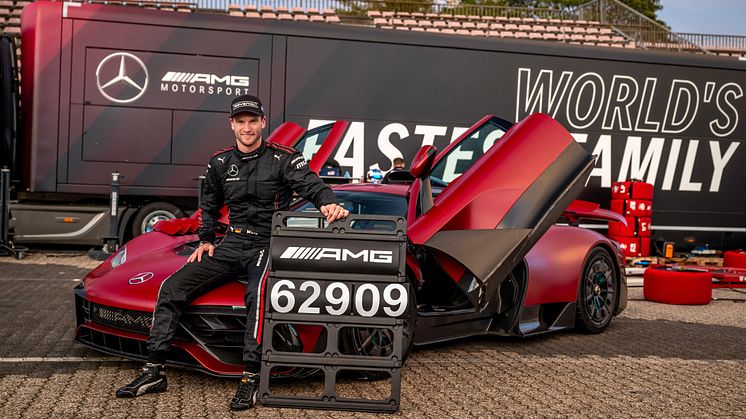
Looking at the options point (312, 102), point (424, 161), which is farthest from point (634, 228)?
point (424, 161)

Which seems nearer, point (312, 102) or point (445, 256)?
point (445, 256)

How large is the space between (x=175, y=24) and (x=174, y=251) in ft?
24.6

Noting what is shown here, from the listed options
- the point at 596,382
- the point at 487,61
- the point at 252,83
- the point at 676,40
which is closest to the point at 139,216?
the point at 252,83

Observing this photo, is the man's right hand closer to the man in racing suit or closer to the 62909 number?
the man in racing suit

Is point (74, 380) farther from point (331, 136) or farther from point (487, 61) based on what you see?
point (487, 61)

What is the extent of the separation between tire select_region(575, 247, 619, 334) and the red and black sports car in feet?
1.10

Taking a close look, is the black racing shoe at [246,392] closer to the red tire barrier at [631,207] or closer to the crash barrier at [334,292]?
the crash barrier at [334,292]

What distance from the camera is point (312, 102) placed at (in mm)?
12344

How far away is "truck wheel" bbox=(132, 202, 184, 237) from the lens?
1202cm

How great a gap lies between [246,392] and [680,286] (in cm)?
608

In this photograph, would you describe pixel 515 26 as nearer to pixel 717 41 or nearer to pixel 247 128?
pixel 717 41

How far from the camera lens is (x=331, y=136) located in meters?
6.29

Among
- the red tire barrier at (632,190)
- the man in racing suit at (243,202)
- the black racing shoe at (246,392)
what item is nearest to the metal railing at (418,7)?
the red tire barrier at (632,190)

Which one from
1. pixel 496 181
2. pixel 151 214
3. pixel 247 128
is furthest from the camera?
pixel 151 214
